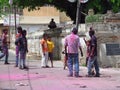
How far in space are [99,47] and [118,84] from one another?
6539mm

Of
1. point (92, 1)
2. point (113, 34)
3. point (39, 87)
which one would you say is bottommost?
point (39, 87)

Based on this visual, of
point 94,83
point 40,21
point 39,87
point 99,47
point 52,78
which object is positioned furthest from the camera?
point 40,21

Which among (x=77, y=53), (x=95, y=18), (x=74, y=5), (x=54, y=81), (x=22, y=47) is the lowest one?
(x=54, y=81)

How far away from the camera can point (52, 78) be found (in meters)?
18.6

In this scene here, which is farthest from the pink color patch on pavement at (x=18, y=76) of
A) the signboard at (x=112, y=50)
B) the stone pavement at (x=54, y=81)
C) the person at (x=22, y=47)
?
the signboard at (x=112, y=50)

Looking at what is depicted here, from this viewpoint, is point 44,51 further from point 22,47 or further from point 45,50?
point 22,47

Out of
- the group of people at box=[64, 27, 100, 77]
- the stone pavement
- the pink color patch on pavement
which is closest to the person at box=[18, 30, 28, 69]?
the stone pavement

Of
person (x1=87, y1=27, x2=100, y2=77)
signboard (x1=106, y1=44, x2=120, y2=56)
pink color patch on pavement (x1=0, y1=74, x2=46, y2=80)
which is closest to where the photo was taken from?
pink color patch on pavement (x1=0, y1=74, x2=46, y2=80)

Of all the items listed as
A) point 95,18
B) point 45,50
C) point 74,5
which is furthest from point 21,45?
point 74,5

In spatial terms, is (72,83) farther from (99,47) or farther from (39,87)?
(99,47)

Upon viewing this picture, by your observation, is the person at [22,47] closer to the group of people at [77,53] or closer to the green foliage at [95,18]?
the green foliage at [95,18]

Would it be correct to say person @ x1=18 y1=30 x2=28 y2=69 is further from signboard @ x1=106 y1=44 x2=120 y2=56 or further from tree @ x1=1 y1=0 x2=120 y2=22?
tree @ x1=1 y1=0 x2=120 y2=22

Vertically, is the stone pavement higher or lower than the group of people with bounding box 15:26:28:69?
lower

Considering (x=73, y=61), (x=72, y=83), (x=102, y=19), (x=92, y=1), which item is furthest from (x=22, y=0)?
(x=72, y=83)
